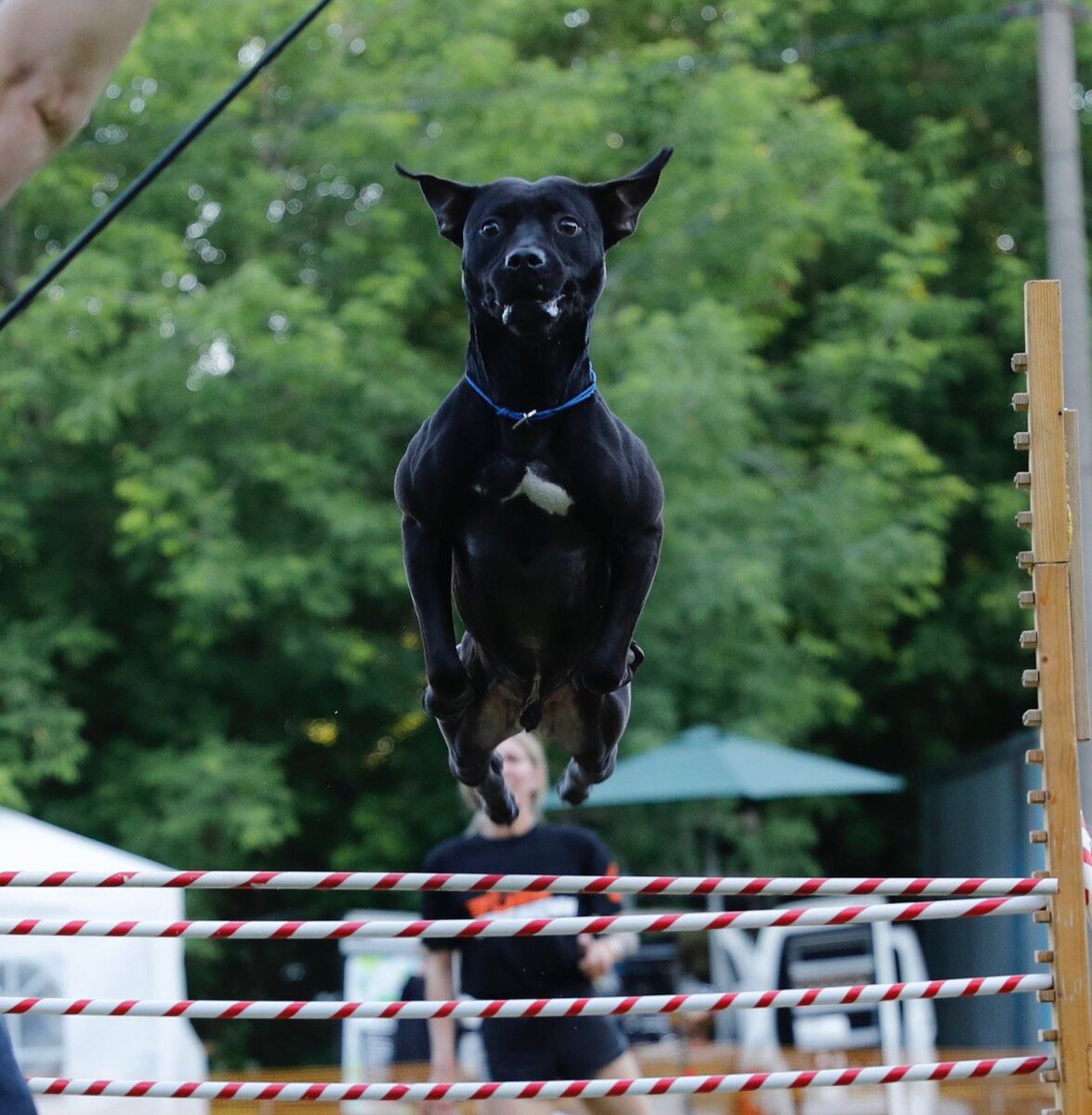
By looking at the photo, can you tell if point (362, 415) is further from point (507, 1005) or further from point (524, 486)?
point (524, 486)

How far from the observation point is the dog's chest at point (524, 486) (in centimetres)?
270

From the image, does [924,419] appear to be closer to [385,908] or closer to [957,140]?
[957,140]

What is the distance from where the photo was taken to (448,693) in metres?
2.86

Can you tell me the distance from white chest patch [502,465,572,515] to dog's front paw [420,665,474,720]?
1.00 feet

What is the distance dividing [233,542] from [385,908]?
11.0 ft

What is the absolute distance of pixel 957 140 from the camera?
12875mm

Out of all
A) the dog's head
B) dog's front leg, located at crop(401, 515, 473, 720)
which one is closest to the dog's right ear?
the dog's head

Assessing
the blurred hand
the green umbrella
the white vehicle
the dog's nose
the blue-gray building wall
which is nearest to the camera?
the dog's nose

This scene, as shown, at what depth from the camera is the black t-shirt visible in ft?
14.5

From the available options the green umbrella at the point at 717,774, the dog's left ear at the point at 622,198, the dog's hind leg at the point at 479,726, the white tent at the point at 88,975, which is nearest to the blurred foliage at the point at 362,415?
the green umbrella at the point at 717,774

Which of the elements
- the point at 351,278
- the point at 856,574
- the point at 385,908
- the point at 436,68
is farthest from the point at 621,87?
the point at 385,908

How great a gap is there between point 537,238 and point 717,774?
6571 mm

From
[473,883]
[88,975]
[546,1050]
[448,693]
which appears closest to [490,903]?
[546,1050]

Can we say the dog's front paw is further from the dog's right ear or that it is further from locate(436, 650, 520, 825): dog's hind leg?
the dog's right ear
